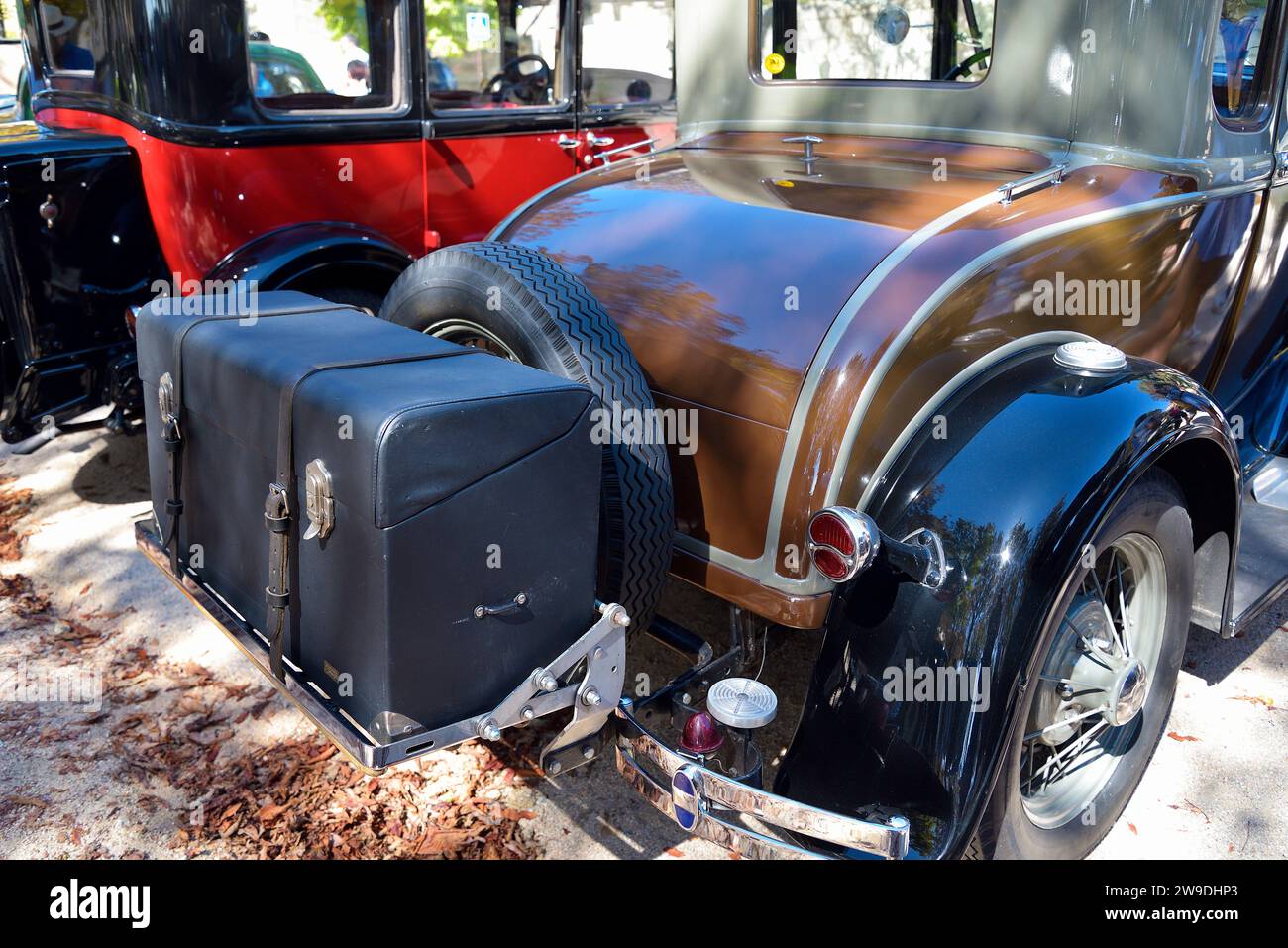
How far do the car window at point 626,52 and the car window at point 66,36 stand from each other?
7.25 ft

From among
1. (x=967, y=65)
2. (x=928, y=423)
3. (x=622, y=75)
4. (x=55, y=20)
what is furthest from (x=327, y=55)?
(x=928, y=423)

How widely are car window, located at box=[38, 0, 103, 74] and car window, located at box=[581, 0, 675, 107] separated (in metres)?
2.21

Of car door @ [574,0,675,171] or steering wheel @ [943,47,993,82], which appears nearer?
steering wheel @ [943,47,993,82]

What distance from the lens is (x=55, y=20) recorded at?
485 cm

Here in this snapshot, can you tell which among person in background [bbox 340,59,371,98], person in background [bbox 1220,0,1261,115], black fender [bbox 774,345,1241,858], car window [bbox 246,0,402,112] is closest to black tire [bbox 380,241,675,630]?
black fender [bbox 774,345,1241,858]

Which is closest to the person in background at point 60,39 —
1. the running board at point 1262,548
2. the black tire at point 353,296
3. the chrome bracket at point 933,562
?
the black tire at point 353,296

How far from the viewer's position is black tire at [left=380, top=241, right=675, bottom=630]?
226 cm

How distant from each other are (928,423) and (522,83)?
3586 mm

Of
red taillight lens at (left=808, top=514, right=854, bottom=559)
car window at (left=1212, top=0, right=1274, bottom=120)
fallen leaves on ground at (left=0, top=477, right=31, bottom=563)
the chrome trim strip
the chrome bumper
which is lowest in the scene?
fallen leaves on ground at (left=0, top=477, right=31, bottom=563)

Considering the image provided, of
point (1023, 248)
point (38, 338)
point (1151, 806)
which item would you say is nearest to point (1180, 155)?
point (1023, 248)

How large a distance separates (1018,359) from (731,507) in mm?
726

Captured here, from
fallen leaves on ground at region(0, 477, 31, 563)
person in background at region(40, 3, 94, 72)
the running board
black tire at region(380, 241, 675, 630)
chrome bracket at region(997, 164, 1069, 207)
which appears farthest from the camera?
person in background at region(40, 3, 94, 72)

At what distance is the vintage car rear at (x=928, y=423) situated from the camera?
207 cm

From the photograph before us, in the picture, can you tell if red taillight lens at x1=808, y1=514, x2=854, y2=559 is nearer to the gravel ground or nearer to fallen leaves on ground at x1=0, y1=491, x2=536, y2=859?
the gravel ground
